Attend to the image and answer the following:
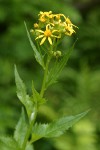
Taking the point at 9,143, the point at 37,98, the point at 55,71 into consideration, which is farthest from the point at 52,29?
the point at 9,143

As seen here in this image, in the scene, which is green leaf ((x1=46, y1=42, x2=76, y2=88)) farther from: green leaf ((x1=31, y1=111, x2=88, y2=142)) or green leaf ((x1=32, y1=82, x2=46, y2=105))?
Result: green leaf ((x1=31, y1=111, x2=88, y2=142))

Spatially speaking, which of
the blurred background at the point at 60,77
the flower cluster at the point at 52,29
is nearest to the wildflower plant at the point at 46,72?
the flower cluster at the point at 52,29

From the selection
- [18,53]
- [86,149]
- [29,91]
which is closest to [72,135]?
[86,149]

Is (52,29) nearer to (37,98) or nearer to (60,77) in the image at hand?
(37,98)

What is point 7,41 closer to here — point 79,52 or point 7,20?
point 7,20

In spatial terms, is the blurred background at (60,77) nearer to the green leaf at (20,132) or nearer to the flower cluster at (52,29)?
the green leaf at (20,132)
